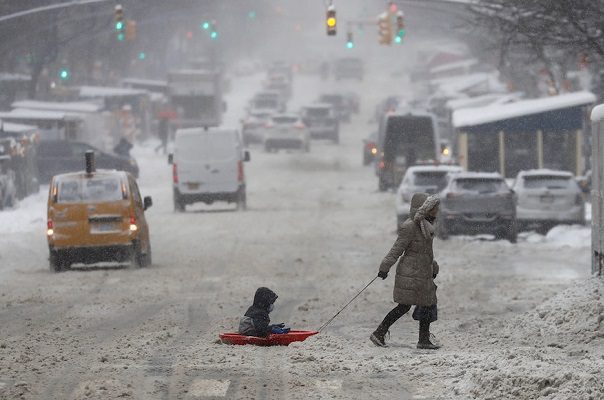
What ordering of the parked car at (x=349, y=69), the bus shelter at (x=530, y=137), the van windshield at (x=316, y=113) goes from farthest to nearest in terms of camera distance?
the parked car at (x=349, y=69) → the van windshield at (x=316, y=113) → the bus shelter at (x=530, y=137)

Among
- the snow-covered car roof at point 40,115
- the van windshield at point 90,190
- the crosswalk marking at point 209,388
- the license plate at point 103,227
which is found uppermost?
the snow-covered car roof at point 40,115

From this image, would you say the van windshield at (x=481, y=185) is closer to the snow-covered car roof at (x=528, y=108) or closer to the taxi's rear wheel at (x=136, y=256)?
the taxi's rear wheel at (x=136, y=256)

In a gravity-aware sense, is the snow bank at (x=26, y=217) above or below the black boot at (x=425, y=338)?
below

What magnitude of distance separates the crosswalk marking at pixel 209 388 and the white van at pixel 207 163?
24670mm

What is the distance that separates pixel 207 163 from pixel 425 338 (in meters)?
23.1

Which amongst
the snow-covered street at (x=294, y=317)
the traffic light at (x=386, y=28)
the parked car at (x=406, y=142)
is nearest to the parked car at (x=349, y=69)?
the traffic light at (x=386, y=28)

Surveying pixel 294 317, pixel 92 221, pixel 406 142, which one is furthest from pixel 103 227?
pixel 406 142

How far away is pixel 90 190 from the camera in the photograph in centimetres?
2305

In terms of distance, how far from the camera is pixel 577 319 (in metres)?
14.4

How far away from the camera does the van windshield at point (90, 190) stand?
22938mm

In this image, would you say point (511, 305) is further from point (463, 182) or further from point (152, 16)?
point (152, 16)

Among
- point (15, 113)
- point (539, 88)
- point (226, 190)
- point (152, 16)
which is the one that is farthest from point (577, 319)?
point (152, 16)

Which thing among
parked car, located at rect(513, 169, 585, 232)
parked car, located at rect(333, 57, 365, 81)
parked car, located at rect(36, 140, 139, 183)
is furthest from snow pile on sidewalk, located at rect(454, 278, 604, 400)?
parked car, located at rect(333, 57, 365, 81)

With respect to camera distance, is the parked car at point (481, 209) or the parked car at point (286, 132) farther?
the parked car at point (286, 132)
